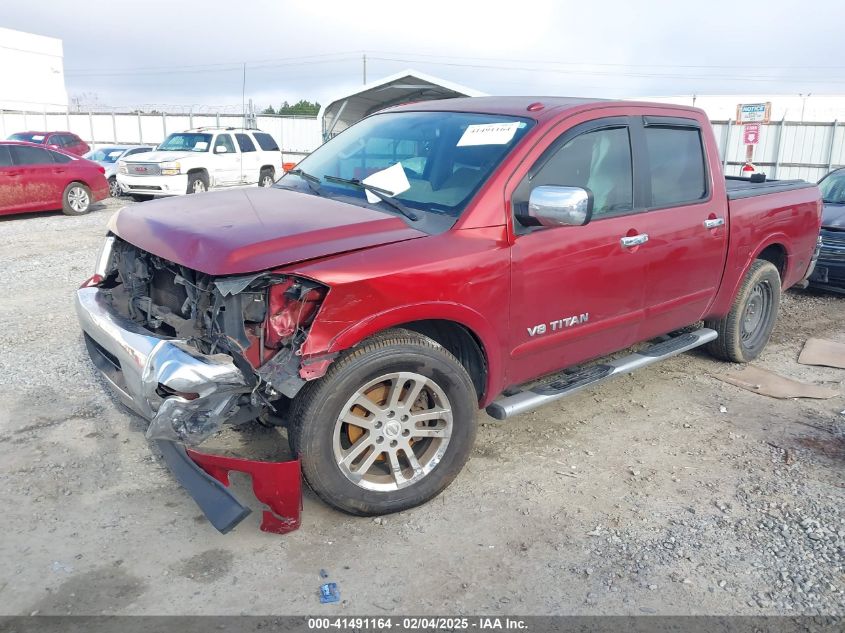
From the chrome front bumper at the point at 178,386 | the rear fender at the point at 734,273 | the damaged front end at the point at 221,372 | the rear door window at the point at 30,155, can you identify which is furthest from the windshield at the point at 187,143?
the chrome front bumper at the point at 178,386

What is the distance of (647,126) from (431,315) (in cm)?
219

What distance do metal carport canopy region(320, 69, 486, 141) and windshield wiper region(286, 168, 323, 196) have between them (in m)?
9.89

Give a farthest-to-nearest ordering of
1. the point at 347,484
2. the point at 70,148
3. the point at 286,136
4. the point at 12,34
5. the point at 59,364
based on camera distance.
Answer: the point at 12,34
the point at 286,136
the point at 70,148
the point at 59,364
the point at 347,484

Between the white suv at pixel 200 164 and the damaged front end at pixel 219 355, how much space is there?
1205cm

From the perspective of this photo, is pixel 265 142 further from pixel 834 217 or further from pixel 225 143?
pixel 834 217

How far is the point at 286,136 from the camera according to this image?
30.0m

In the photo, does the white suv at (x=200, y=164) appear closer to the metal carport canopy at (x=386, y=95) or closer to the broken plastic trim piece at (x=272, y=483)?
the metal carport canopy at (x=386, y=95)

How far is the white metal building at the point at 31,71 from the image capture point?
51.7 m

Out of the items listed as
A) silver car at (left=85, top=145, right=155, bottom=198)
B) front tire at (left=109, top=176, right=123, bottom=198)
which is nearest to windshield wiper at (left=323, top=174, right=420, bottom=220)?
front tire at (left=109, top=176, right=123, bottom=198)

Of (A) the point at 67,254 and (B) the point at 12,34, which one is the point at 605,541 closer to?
(A) the point at 67,254

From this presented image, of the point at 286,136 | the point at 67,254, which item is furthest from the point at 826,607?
the point at 286,136

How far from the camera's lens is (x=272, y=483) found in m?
3.03

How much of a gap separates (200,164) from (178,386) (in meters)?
14.5

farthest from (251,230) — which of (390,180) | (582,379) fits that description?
(582,379)
